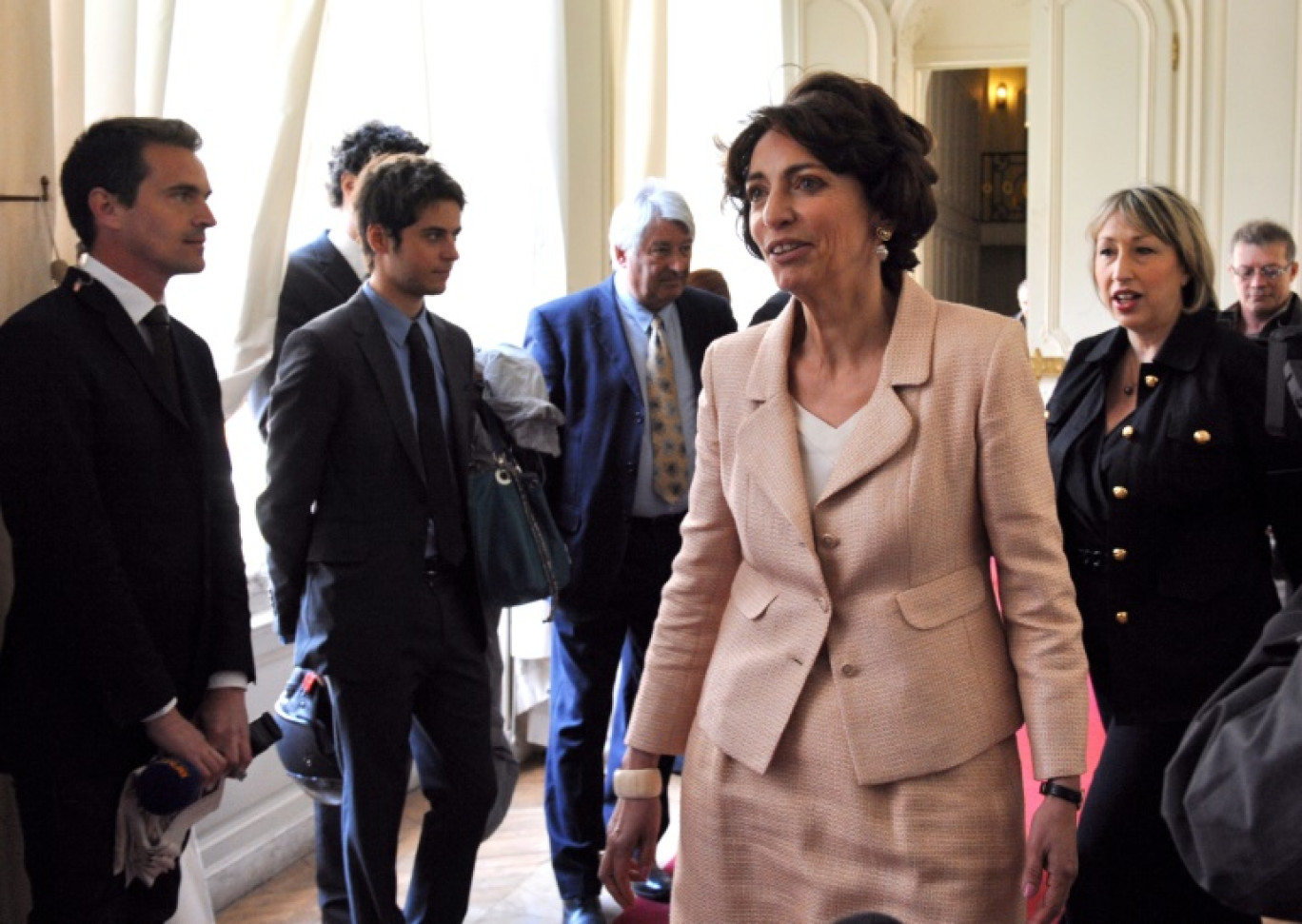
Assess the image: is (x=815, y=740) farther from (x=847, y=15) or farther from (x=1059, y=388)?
(x=847, y=15)

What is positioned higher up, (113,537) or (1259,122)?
(1259,122)

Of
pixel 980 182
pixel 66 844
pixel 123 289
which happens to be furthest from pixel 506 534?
pixel 980 182

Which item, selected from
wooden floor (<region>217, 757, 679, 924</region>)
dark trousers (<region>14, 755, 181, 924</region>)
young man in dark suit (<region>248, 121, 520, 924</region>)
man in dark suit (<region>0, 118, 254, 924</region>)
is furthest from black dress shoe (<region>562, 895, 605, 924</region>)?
dark trousers (<region>14, 755, 181, 924</region>)

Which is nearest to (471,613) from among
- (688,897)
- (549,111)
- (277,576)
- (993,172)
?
(277,576)

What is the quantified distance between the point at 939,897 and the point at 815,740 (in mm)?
248

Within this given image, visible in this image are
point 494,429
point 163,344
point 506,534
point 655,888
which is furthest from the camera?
point 655,888

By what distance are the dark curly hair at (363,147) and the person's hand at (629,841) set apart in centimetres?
212

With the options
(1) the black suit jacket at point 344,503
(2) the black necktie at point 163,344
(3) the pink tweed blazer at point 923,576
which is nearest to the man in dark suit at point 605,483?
(1) the black suit jacket at point 344,503

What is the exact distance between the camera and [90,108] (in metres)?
3.06

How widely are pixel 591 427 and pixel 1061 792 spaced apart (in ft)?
7.10

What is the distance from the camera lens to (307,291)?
142 inches

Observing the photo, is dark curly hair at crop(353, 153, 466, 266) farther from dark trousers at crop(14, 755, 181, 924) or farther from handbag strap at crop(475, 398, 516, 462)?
dark trousers at crop(14, 755, 181, 924)

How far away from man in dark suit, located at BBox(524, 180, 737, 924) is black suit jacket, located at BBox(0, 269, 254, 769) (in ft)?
4.66

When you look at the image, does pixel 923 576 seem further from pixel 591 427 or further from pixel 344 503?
pixel 591 427
